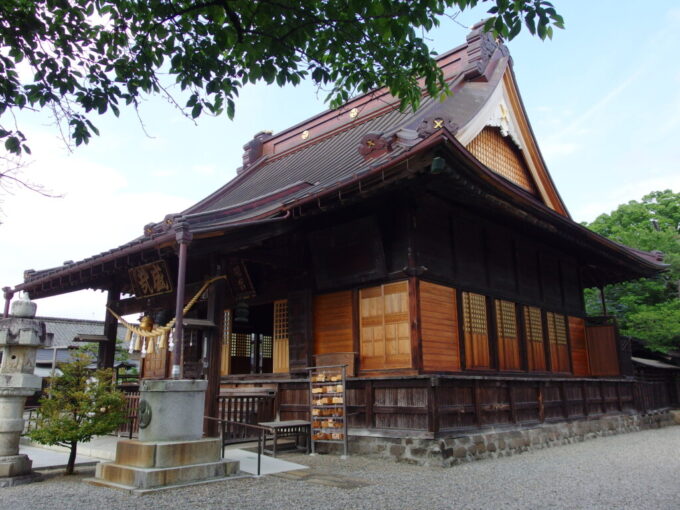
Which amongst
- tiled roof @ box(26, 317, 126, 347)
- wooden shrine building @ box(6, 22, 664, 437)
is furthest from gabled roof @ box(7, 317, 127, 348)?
wooden shrine building @ box(6, 22, 664, 437)

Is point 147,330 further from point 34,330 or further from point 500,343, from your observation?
point 500,343

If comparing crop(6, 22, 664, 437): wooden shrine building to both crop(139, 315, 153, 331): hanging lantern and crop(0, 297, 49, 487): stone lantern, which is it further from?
crop(0, 297, 49, 487): stone lantern

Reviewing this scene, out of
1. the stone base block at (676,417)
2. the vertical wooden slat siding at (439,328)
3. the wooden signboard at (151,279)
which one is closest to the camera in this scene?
the vertical wooden slat siding at (439,328)

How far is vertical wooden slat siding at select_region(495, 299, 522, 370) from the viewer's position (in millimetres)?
11531

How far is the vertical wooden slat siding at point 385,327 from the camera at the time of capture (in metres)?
9.48

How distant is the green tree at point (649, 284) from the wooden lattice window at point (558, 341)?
5.09m

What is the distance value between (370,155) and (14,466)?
7405 millimetres

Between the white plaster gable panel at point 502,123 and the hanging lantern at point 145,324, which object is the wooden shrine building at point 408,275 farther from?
the hanging lantern at point 145,324

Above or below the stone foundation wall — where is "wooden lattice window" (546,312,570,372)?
above

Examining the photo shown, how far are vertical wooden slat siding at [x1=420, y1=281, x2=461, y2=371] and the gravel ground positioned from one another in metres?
1.82

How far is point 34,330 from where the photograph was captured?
314 inches

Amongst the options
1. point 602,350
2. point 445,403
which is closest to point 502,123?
point 602,350

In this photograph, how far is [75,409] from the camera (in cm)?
758

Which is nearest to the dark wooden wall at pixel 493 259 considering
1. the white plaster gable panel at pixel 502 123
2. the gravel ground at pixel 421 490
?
the white plaster gable panel at pixel 502 123
